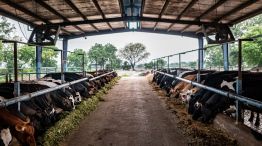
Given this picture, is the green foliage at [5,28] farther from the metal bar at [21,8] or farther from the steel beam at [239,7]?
the steel beam at [239,7]

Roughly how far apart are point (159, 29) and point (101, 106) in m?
15.5

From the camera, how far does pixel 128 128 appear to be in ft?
16.8

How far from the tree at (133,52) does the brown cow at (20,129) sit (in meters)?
49.7

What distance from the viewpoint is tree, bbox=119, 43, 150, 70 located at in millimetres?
53469

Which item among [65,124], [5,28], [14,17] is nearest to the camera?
[65,124]

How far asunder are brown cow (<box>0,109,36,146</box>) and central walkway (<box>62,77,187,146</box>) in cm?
91

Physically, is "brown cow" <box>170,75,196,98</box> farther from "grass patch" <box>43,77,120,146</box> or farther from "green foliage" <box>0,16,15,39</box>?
"green foliage" <box>0,16,15,39</box>

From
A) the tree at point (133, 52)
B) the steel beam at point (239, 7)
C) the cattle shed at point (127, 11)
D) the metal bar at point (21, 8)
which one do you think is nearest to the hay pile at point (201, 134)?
the cattle shed at point (127, 11)

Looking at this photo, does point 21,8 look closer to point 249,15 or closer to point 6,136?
point 6,136

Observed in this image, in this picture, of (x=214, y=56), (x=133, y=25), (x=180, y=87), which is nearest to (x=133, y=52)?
(x=214, y=56)

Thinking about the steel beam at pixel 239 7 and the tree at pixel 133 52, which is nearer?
the steel beam at pixel 239 7

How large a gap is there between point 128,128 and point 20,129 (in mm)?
2238

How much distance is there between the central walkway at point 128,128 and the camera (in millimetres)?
4340

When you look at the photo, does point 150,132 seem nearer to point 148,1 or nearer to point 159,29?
point 148,1
